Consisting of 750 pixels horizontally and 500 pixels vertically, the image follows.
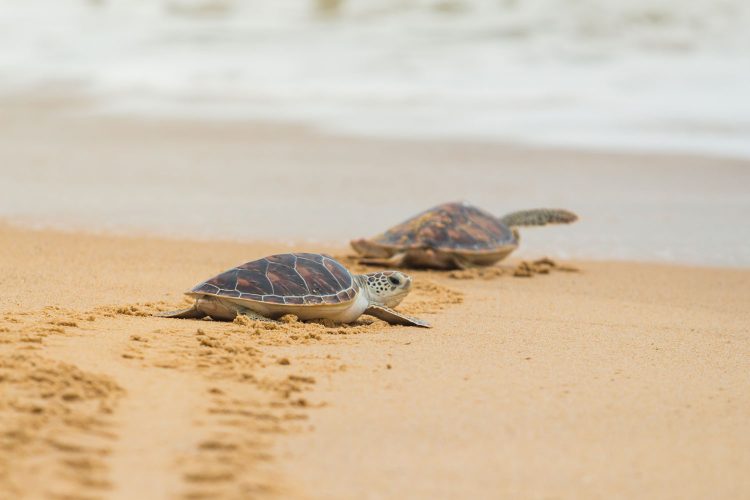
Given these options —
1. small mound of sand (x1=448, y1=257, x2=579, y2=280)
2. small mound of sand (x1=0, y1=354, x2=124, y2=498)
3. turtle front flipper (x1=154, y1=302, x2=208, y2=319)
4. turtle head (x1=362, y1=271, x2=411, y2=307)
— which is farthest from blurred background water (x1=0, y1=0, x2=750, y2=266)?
small mound of sand (x1=0, y1=354, x2=124, y2=498)

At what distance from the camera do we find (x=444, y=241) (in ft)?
25.4

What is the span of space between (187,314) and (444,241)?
9.21 ft

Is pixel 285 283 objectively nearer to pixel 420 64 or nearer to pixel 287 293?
pixel 287 293

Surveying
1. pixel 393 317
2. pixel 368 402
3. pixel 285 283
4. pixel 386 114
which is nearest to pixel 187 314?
pixel 285 283

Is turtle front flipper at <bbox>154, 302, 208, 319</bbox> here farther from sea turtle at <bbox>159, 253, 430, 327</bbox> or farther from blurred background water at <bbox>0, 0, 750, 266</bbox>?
blurred background water at <bbox>0, 0, 750, 266</bbox>

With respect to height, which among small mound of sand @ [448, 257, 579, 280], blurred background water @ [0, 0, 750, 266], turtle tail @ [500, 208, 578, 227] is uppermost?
blurred background water @ [0, 0, 750, 266]

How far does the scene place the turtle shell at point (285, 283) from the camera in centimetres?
520

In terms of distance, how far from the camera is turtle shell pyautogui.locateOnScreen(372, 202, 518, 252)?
25.4 feet

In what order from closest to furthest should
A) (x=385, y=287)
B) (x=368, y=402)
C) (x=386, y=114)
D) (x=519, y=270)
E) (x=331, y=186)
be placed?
(x=368, y=402) < (x=385, y=287) < (x=519, y=270) < (x=331, y=186) < (x=386, y=114)

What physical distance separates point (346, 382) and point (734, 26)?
763 inches

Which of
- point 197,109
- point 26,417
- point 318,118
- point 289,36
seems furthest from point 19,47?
point 26,417

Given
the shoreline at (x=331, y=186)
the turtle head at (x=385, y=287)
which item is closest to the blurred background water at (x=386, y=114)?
the shoreline at (x=331, y=186)

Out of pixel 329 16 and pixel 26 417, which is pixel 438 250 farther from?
pixel 329 16

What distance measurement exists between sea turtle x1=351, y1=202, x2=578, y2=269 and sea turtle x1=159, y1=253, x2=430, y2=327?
216cm
